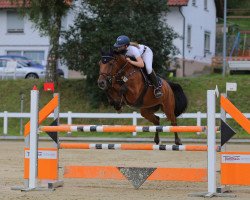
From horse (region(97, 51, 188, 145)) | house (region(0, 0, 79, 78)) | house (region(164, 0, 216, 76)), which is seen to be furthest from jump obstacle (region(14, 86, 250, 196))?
house (region(0, 0, 79, 78))

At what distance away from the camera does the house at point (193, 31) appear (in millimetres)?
45500

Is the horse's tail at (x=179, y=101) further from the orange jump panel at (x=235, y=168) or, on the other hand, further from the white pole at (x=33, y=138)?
the white pole at (x=33, y=138)

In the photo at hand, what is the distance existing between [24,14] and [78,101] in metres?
4.75

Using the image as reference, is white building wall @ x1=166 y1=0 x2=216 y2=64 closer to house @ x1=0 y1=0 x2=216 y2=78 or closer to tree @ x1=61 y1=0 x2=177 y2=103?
house @ x1=0 y1=0 x2=216 y2=78

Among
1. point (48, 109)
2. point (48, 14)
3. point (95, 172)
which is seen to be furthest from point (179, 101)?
point (48, 14)

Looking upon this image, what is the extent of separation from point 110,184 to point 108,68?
220 centimetres

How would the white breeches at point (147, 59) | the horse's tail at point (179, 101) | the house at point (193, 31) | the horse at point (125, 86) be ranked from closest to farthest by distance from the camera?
the horse at point (125, 86), the white breeches at point (147, 59), the horse's tail at point (179, 101), the house at point (193, 31)

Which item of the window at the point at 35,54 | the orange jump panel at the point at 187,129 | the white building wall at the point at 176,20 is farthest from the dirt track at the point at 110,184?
the window at the point at 35,54

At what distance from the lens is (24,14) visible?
32844mm

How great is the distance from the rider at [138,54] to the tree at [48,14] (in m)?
18.6

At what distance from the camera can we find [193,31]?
162 ft

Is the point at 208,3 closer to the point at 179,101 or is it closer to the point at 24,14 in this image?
the point at 24,14

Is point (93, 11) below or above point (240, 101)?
above

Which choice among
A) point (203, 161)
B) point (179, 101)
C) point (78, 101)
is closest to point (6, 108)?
point (78, 101)
